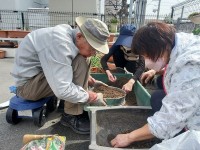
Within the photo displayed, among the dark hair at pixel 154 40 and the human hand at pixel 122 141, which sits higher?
the dark hair at pixel 154 40

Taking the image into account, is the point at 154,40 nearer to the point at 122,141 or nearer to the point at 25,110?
the point at 122,141

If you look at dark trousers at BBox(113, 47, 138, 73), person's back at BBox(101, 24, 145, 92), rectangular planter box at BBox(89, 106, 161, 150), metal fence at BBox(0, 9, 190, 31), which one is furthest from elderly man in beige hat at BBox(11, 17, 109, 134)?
metal fence at BBox(0, 9, 190, 31)

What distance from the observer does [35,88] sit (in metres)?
2.21

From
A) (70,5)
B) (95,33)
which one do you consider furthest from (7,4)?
(95,33)

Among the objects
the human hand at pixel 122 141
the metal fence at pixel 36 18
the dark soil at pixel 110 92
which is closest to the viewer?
the human hand at pixel 122 141

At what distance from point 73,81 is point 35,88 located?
359mm

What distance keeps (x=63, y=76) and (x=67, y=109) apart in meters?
0.46

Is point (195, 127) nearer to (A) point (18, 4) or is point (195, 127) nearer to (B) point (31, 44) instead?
(B) point (31, 44)

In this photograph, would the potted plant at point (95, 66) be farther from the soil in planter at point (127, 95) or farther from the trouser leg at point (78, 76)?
the trouser leg at point (78, 76)

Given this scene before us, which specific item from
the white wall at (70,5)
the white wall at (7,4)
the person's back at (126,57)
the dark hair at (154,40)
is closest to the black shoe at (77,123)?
the person's back at (126,57)

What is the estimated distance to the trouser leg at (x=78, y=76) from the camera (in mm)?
2141

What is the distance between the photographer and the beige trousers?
216 cm

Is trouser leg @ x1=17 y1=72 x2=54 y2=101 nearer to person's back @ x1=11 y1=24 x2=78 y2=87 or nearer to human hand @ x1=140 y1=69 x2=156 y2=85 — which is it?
person's back @ x1=11 y1=24 x2=78 y2=87

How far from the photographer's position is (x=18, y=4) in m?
13.4
